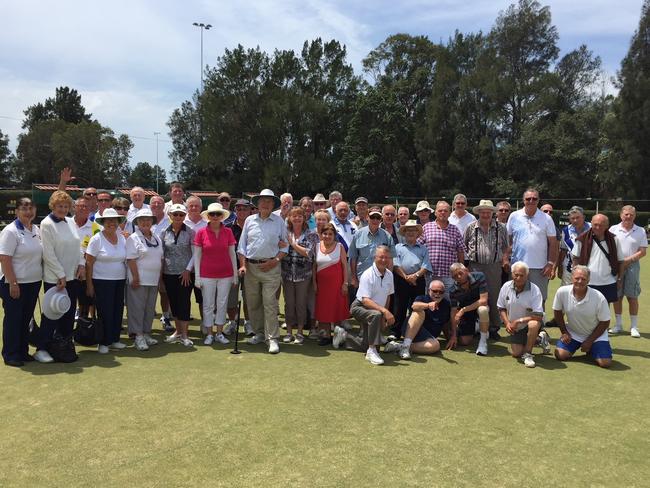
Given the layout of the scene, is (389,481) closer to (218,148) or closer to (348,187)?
(348,187)

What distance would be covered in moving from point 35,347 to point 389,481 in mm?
4680

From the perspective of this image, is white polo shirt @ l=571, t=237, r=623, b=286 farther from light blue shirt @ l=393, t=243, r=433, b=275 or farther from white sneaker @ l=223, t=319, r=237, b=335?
white sneaker @ l=223, t=319, r=237, b=335

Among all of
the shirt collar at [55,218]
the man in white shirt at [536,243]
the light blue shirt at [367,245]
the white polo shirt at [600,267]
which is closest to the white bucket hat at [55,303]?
the shirt collar at [55,218]

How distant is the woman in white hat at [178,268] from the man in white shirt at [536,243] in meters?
4.38

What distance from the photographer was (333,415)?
400cm

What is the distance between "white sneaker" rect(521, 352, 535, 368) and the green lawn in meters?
0.08

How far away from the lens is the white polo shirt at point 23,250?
5.05 m

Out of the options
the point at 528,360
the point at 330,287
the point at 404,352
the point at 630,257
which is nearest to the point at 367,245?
the point at 330,287

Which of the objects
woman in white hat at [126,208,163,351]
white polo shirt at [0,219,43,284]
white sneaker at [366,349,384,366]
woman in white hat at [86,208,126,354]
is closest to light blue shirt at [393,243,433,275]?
white sneaker at [366,349,384,366]

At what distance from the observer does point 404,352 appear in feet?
18.9

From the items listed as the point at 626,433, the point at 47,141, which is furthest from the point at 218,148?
the point at 626,433

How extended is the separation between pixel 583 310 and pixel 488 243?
1458mm

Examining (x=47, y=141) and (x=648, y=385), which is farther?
(x=47, y=141)

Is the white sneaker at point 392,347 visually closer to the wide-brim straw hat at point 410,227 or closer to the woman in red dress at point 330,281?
the woman in red dress at point 330,281
